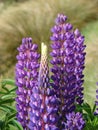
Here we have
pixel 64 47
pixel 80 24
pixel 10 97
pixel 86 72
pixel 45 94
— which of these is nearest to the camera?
pixel 45 94

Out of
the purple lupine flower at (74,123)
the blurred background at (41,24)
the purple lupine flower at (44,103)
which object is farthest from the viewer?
the blurred background at (41,24)

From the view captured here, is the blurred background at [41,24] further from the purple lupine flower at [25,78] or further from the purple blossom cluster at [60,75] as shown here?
the purple lupine flower at [25,78]

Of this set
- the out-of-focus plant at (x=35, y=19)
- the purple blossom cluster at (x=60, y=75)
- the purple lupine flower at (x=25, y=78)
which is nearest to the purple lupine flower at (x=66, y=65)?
the purple blossom cluster at (x=60, y=75)

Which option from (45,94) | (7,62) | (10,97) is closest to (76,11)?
(7,62)

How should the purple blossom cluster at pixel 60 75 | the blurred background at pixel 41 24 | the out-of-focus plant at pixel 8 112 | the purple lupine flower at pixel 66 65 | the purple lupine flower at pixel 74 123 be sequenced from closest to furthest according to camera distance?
the purple lupine flower at pixel 74 123, the purple blossom cluster at pixel 60 75, the purple lupine flower at pixel 66 65, the out-of-focus plant at pixel 8 112, the blurred background at pixel 41 24

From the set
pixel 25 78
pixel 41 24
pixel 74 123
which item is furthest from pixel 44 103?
pixel 41 24

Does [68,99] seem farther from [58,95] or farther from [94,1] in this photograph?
[94,1]

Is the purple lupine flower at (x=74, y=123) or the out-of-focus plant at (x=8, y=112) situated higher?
the out-of-focus plant at (x=8, y=112)
